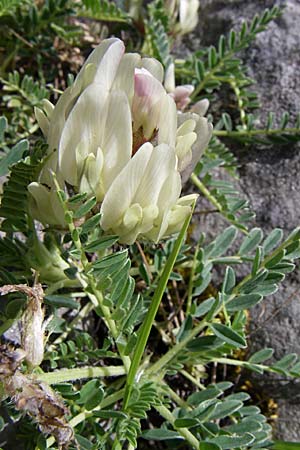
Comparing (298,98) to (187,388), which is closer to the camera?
(187,388)

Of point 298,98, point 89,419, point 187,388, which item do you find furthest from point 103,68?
point 298,98

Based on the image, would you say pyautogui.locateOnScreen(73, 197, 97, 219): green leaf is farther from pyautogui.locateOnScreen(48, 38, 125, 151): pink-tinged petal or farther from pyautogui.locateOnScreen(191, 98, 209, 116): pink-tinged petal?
pyautogui.locateOnScreen(191, 98, 209, 116): pink-tinged petal

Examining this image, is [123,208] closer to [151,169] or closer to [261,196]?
[151,169]

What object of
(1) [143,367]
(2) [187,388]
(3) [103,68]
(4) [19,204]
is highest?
(3) [103,68]

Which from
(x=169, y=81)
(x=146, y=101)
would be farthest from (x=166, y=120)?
(x=169, y=81)

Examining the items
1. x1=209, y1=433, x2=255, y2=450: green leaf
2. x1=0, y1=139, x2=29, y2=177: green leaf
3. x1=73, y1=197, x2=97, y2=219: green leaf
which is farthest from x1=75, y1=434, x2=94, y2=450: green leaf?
x1=0, y1=139, x2=29, y2=177: green leaf

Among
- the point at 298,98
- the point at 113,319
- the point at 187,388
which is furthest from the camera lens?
the point at 298,98

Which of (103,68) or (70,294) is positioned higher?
(103,68)

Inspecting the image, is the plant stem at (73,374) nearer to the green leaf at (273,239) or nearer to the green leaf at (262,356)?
the green leaf at (262,356)

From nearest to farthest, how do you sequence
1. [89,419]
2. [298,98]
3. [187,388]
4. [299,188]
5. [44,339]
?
[44,339] → [89,419] → [187,388] → [299,188] → [298,98]
